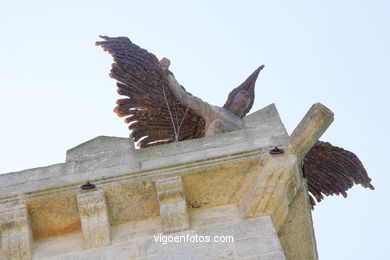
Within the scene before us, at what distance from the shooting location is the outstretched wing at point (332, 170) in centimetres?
906

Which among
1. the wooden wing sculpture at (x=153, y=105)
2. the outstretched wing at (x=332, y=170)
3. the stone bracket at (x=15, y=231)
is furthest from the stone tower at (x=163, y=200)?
the wooden wing sculpture at (x=153, y=105)

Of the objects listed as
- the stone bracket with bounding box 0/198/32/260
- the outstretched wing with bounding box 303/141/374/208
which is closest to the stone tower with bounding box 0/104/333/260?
the stone bracket with bounding box 0/198/32/260

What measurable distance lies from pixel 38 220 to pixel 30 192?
242 millimetres

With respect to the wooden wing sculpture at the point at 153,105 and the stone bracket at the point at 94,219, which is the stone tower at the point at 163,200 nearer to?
the stone bracket at the point at 94,219

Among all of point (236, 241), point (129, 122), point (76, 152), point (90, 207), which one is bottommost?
point (236, 241)

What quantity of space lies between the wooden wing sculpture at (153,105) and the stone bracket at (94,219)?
1971 millimetres

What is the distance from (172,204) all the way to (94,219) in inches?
25.6

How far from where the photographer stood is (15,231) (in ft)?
24.8

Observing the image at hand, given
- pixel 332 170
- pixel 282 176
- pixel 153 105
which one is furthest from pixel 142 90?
pixel 282 176

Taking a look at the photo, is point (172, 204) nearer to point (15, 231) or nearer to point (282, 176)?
point (282, 176)

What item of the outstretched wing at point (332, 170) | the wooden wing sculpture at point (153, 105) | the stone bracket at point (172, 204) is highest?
the wooden wing sculpture at point (153, 105)

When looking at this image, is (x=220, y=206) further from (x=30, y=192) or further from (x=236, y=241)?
(x=30, y=192)

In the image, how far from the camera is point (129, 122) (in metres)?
9.61

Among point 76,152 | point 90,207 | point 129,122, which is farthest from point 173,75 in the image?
point 90,207
